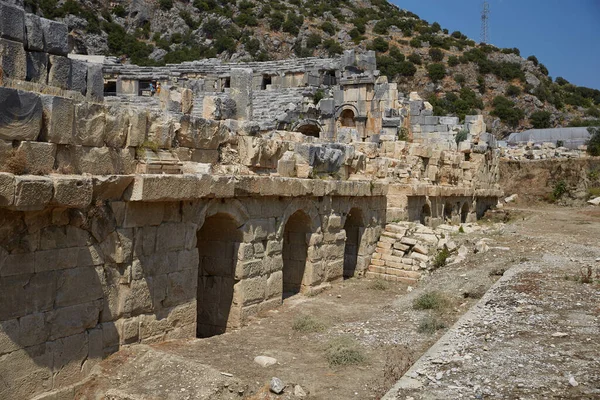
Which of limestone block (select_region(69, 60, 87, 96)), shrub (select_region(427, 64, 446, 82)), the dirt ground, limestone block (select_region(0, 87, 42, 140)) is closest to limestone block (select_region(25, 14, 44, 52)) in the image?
limestone block (select_region(69, 60, 87, 96))

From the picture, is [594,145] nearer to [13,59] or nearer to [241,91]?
[241,91]

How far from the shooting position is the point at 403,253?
1324 cm

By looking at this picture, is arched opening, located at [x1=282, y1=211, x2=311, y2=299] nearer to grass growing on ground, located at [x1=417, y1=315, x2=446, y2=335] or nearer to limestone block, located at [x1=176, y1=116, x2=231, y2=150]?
limestone block, located at [x1=176, y1=116, x2=231, y2=150]

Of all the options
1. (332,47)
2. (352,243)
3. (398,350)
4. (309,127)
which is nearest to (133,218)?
(398,350)

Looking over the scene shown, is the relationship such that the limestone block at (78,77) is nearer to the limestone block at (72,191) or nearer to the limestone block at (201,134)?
the limestone block at (201,134)

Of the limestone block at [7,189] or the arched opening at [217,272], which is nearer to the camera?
the limestone block at [7,189]

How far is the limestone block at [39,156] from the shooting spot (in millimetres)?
5465

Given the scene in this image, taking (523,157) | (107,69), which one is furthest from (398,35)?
(107,69)

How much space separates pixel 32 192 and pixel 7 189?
24 centimetres

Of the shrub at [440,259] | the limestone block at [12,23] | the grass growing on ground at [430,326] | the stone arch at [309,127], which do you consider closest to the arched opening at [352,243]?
the shrub at [440,259]

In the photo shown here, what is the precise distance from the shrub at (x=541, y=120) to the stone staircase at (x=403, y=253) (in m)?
38.0

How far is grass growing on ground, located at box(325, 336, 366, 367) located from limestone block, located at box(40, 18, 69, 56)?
497 centimetres

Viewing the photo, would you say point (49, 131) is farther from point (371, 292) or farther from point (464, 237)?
point (464, 237)

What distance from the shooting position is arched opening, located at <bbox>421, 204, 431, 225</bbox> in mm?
16844
